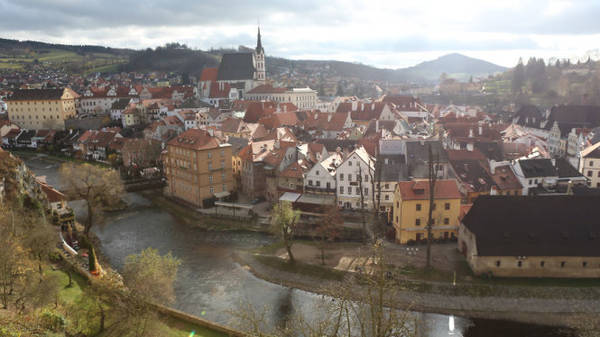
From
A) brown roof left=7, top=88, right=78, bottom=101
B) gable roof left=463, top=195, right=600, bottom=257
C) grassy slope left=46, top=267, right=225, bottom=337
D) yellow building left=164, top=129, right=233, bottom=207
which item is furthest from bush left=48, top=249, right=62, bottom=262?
brown roof left=7, top=88, right=78, bottom=101

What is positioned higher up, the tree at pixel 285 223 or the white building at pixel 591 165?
the white building at pixel 591 165

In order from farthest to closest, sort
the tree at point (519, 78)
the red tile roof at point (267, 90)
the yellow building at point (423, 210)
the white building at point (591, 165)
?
1. the tree at point (519, 78)
2. the red tile roof at point (267, 90)
3. the white building at point (591, 165)
4. the yellow building at point (423, 210)

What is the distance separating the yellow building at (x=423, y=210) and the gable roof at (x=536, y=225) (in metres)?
2.67

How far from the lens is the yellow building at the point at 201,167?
140ft

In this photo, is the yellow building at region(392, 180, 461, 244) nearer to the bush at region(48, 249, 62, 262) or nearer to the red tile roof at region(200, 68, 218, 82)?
the bush at region(48, 249, 62, 262)

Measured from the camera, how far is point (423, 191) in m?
30.2

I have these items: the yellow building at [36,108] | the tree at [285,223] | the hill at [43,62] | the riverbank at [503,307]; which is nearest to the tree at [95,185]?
the tree at [285,223]

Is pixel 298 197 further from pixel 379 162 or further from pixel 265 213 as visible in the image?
pixel 379 162

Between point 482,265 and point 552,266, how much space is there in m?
3.91

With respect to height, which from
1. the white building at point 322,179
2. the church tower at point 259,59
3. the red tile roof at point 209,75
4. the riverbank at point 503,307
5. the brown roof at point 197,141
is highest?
the church tower at point 259,59

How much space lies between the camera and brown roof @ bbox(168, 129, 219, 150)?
42.4 meters

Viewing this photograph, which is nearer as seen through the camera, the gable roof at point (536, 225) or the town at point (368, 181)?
the gable roof at point (536, 225)

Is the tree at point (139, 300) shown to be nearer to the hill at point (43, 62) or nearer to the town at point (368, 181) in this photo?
the town at point (368, 181)

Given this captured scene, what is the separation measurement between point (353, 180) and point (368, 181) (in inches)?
48.8
